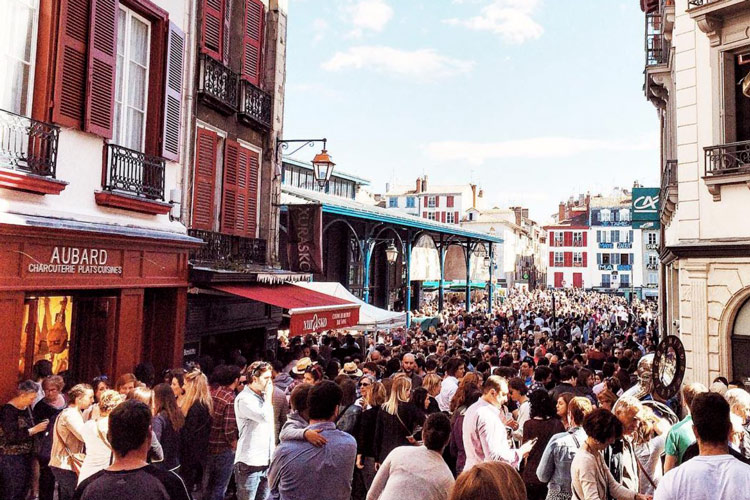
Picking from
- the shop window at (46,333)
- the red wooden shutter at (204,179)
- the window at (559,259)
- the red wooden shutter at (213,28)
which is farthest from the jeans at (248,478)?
the window at (559,259)

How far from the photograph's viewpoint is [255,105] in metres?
12.2

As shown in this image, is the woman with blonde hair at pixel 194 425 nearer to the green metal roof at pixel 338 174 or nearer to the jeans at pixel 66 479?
the jeans at pixel 66 479

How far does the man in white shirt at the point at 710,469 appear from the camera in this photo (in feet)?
10.4

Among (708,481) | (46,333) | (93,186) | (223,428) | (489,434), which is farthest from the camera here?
(46,333)

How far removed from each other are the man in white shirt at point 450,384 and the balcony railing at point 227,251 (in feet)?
14.2

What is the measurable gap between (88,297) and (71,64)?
3.05 m

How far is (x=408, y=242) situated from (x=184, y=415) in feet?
67.3

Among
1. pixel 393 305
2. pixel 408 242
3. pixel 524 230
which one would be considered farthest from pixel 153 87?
pixel 524 230

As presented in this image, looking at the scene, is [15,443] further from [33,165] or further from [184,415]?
[33,165]

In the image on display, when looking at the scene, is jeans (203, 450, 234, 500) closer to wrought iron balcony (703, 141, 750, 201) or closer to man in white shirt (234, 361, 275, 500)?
man in white shirt (234, 361, 275, 500)

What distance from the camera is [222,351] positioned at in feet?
39.5

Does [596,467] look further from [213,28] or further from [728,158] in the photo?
[213,28]

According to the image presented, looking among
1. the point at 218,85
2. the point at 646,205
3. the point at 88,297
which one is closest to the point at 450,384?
the point at 88,297

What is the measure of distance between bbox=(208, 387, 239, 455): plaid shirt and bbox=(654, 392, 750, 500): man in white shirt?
4.11m
